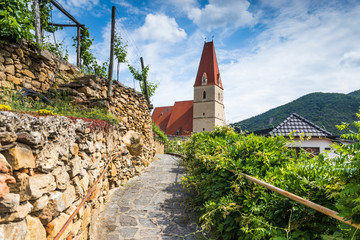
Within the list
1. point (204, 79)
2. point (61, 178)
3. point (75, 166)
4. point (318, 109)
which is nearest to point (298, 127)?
point (75, 166)

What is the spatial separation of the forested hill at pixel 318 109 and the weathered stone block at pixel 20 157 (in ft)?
75.2

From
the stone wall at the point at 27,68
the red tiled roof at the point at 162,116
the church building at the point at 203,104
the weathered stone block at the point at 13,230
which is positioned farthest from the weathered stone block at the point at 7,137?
the red tiled roof at the point at 162,116

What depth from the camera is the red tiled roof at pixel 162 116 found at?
33.5 meters

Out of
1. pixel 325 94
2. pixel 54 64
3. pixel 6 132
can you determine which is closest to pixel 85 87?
pixel 54 64

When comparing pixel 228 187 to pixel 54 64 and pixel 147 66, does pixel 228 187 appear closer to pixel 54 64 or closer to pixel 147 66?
pixel 54 64

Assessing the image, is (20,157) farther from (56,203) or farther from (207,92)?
(207,92)

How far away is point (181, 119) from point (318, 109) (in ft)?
66.0

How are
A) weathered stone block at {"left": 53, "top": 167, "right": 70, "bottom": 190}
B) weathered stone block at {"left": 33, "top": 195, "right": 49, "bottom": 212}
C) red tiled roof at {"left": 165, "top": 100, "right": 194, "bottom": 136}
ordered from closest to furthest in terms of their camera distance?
weathered stone block at {"left": 33, "top": 195, "right": 49, "bottom": 212} < weathered stone block at {"left": 53, "top": 167, "right": 70, "bottom": 190} < red tiled roof at {"left": 165, "top": 100, "right": 194, "bottom": 136}

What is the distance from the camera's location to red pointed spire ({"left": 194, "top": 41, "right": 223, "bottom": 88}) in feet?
102

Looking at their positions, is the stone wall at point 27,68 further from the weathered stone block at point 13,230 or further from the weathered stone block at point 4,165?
the weathered stone block at point 13,230

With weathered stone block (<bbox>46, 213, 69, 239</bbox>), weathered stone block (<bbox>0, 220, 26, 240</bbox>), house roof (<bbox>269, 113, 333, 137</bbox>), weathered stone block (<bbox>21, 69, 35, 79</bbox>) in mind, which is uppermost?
weathered stone block (<bbox>21, 69, 35, 79</bbox>)

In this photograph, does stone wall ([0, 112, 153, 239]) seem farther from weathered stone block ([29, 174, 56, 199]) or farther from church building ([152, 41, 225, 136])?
church building ([152, 41, 225, 136])

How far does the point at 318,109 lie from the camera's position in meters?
28.1

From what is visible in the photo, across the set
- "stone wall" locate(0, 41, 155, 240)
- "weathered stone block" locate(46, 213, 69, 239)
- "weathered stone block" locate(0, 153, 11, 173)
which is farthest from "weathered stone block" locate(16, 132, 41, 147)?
"weathered stone block" locate(46, 213, 69, 239)
